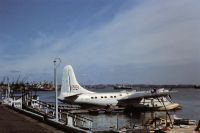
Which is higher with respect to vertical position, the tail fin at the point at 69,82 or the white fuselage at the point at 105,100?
the tail fin at the point at 69,82

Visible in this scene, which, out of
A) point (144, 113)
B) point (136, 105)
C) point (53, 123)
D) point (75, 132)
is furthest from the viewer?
point (136, 105)

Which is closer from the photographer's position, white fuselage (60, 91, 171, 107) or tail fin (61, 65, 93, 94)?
white fuselage (60, 91, 171, 107)

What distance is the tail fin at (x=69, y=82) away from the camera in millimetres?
84688

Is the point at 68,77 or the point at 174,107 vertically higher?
the point at 68,77

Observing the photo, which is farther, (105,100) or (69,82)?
(69,82)

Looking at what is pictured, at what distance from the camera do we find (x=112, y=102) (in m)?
81.8

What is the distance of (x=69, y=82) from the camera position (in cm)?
8488

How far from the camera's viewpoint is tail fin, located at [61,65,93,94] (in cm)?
8469

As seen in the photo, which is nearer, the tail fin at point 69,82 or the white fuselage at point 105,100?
the white fuselage at point 105,100

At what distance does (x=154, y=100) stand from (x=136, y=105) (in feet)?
15.2

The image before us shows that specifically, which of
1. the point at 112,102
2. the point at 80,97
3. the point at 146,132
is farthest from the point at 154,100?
the point at 146,132

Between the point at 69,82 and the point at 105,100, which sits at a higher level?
the point at 69,82

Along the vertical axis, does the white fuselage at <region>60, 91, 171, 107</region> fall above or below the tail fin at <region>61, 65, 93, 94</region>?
below

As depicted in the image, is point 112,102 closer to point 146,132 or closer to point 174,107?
point 174,107
